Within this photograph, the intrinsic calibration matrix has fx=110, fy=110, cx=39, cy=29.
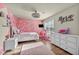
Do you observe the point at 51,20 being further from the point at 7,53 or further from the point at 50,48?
the point at 7,53

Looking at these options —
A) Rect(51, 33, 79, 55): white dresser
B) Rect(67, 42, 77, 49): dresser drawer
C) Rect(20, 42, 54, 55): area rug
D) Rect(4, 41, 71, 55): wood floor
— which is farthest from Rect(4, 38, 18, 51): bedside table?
Rect(67, 42, 77, 49): dresser drawer

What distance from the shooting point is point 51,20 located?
2355 mm

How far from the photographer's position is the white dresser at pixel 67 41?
2199 mm

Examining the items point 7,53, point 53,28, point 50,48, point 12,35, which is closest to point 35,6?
point 53,28

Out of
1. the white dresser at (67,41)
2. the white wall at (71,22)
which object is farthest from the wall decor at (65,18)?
the white dresser at (67,41)

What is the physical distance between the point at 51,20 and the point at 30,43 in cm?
67

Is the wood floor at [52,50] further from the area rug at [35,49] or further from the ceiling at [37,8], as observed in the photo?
the ceiling at [37,8]

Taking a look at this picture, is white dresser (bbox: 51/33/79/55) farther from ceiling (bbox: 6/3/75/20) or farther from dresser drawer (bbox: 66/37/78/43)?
ceiling (bbox: 6/3/75/20)

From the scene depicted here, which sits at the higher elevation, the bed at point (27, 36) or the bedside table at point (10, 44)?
the bed at point (27, 36)

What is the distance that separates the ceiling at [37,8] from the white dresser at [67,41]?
0.51m

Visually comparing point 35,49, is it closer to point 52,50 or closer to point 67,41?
point 52,50

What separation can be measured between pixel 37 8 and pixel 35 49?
86cm

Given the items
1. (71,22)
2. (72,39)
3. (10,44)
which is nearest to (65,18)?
(71,22)

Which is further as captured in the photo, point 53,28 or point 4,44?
point 53,28
